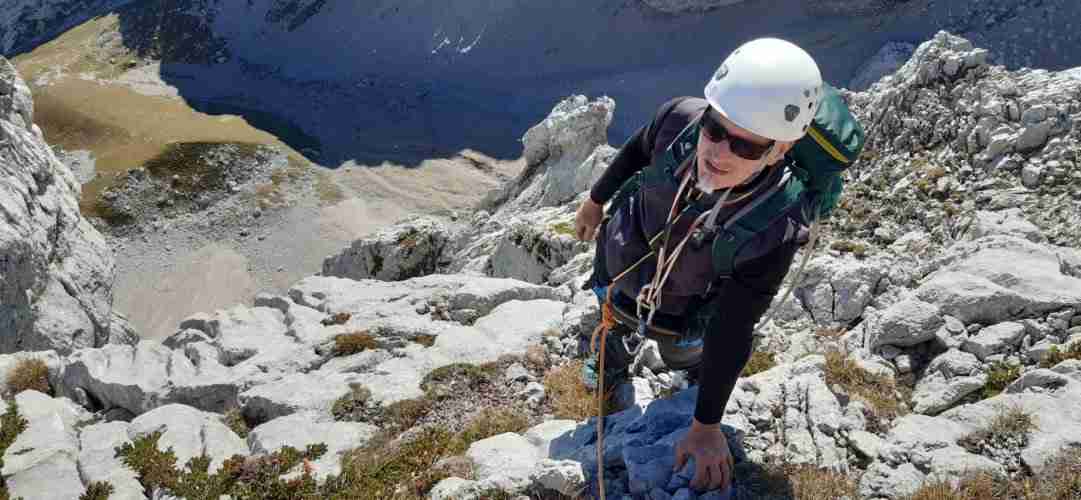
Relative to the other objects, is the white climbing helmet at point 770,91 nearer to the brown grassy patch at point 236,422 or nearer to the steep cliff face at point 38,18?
the brown grassy patch at point 236,422

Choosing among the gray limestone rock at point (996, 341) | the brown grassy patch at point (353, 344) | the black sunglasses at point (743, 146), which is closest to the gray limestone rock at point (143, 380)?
the brown grassy patch at point (353, 344)

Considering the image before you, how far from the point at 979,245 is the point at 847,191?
5.27m

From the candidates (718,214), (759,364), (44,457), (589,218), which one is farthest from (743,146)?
(44,457)

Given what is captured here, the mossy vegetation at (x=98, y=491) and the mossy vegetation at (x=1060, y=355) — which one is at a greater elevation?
the mossy vegetation at (x=1060, y=355)

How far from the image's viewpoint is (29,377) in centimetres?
1462

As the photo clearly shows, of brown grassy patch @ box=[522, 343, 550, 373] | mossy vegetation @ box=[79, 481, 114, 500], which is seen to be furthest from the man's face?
mossy vegetation @ box=[79, 481, 114, 500]

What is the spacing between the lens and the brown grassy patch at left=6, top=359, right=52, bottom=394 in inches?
566

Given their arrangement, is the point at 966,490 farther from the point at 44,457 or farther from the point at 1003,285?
the point at 44,457

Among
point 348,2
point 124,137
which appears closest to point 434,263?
point 124,137

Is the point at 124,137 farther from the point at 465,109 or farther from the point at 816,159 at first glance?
the point at 816,159

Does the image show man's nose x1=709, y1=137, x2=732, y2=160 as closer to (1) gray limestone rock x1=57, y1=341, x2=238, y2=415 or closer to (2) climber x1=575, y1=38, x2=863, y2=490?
(2) climber x1=575, y1=38, x2=863, y2=490

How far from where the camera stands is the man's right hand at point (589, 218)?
8031mm

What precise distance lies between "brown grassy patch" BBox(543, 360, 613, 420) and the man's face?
14.8 ft

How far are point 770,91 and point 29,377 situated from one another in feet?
55.1
